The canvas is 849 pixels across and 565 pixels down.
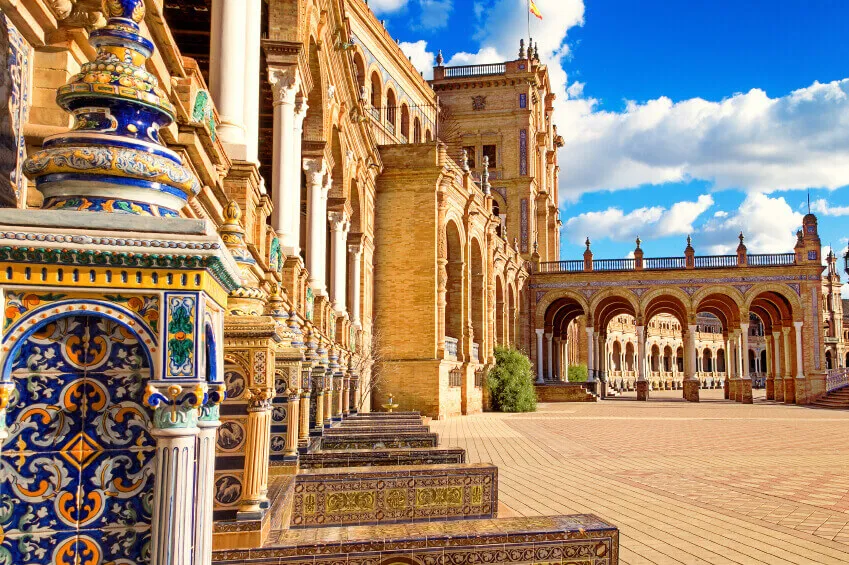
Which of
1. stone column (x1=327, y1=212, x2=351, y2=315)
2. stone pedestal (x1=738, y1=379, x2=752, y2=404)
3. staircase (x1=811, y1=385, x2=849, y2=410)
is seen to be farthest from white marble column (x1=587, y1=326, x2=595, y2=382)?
stone column (x1=327, y1=212, x2=351, y2=315)

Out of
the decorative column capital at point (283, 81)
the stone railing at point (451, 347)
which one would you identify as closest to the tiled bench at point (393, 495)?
the decorative column capital at point (283, 81)

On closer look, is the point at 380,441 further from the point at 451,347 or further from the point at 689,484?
the point at 451,347

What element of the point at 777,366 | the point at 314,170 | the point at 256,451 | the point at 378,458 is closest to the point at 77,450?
the point at 256,451

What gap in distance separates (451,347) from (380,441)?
19.2m

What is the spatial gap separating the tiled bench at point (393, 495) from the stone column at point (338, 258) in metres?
12.3

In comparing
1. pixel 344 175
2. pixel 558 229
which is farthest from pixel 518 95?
pixel 344 175

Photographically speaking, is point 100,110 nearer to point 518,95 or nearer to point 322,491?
point 322,491

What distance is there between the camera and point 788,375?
145 ft

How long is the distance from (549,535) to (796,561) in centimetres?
353

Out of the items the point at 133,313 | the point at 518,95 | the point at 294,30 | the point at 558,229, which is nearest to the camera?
the point at 133,313

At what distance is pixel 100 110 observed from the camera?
7.92 ft

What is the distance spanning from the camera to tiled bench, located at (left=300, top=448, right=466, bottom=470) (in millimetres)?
7484

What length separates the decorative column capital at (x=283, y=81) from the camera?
12.1 m

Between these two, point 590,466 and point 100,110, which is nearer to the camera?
point 100,110
